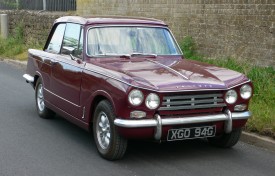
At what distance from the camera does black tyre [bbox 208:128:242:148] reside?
6.09 m

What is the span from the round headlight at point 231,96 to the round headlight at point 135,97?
106 cm

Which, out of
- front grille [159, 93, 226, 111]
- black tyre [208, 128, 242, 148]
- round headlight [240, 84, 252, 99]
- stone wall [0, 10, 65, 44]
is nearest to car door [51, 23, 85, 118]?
front grille [159, 93, 226, 111]

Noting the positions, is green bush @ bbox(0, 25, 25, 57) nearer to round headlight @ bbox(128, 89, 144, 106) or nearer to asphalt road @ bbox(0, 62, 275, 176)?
asphalt road @ bbox(0, 62, 275, 176)

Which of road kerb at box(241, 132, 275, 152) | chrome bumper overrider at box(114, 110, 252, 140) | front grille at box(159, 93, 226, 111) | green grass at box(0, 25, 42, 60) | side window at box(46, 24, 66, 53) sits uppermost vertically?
side window at box(46, 24, 66, 53)

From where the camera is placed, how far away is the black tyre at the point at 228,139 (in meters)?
6.09

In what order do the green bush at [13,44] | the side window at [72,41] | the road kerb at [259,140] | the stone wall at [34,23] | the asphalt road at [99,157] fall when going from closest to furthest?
the asphalt road at [99,157] → the road kerb at [259,140] → the side window at [72,41] → the green bush at [13,44] → the stone wall at [34,23]

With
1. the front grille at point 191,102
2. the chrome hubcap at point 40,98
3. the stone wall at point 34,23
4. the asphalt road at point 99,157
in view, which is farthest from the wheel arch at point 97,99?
the stone wall at point 34,23

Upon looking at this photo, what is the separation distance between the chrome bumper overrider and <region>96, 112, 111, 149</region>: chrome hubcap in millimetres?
400

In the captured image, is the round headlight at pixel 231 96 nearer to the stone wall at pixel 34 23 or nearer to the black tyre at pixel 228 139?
the black tyre at pixel 228 139

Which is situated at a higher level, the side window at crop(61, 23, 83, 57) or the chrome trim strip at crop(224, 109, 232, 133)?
the side window at crop(61, 23, 83, 57)

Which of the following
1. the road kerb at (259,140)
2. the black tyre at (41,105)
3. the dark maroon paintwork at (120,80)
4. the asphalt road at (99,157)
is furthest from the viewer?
the black tyre at (41,105)

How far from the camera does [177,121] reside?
5.33m

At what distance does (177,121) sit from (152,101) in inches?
13.9

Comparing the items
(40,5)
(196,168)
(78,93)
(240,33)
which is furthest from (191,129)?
(40,5)
